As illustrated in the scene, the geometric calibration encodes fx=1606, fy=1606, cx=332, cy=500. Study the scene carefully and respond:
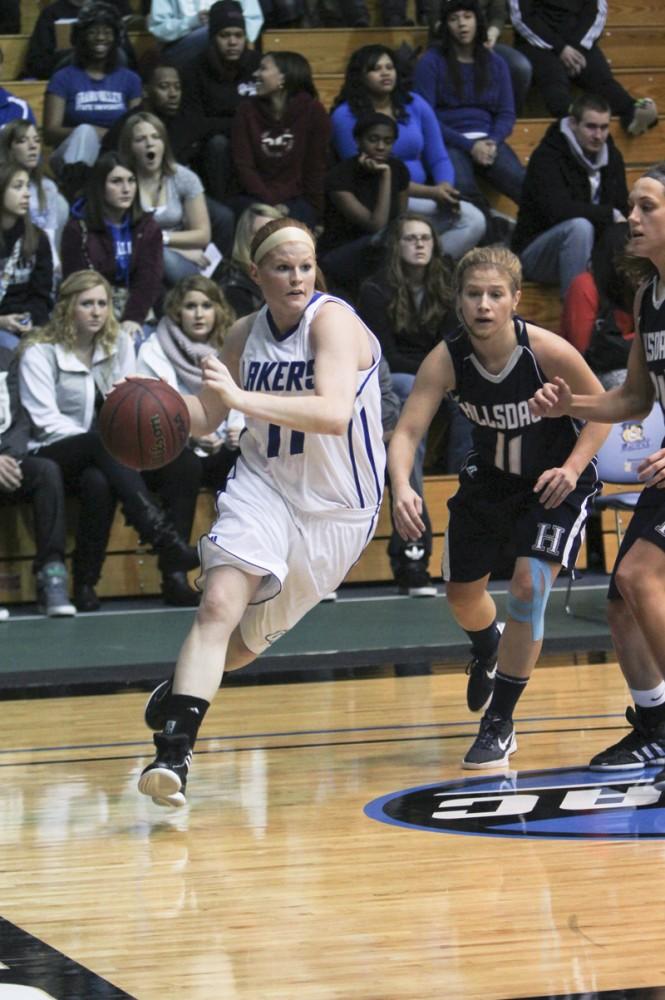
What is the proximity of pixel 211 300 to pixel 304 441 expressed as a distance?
151 inches

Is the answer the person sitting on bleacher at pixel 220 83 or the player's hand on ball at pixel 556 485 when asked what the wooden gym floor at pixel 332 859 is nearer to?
the player's hand on ball at pixel 556 485

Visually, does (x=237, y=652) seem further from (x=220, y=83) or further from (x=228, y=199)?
(x=220, y=83)

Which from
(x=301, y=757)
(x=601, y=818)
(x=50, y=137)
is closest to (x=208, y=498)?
(x=50, y=137)

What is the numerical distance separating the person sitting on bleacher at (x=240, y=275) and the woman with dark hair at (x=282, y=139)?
19.8 inches

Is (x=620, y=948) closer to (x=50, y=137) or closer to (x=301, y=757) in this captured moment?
(x=301, y=757)

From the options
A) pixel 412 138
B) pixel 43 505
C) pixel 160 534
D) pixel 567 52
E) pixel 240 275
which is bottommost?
pixel 160 534

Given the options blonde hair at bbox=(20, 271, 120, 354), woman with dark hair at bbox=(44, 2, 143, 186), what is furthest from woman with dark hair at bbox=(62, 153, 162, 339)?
woman with dark hair at bbox=(44, 2, 143, 186)

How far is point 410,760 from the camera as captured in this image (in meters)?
4.88

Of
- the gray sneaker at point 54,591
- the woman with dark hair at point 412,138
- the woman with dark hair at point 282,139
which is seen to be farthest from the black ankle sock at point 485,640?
the woman with dark hair at point 282,139

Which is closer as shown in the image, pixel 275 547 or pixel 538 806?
pixel 538 806

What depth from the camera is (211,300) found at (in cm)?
813

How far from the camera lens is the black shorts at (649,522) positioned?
4.27 metres

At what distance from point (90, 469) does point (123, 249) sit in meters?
1.46

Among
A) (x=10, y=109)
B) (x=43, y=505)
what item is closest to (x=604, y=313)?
(x=43, y=505)
